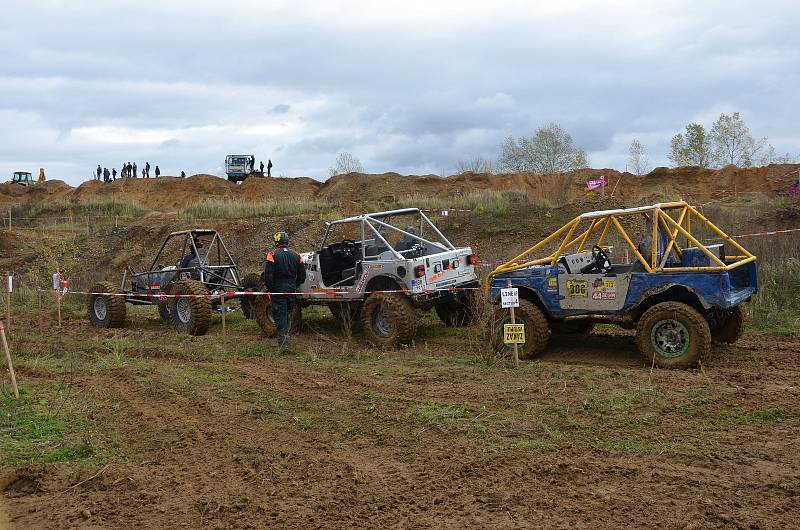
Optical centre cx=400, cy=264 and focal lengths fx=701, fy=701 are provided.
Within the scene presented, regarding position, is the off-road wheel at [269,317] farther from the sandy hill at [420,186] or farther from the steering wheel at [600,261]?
the sandy hill at [420,186]

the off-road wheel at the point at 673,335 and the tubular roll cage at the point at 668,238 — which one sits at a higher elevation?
the tubular roll cage at the point at 668,238

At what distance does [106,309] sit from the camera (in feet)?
42.9

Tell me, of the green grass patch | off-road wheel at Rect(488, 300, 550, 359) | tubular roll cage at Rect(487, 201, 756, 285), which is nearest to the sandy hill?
the green grass patch

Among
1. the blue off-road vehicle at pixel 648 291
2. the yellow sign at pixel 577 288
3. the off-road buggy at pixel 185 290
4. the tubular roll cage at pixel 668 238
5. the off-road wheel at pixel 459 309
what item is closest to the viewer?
the blue off-road vehicle at pixel 648 291

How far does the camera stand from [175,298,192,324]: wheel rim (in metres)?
11.7

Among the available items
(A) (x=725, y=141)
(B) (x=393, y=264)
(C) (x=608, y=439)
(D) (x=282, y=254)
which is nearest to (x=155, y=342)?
(D) (x=282, y=254)

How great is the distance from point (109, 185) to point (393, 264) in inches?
1419

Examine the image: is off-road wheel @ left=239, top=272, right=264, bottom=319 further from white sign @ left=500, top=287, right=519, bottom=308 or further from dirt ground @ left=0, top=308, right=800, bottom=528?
white sign @ left=500, top=287, right=519, bottom=308

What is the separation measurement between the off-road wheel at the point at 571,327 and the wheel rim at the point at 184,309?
19.7 feet

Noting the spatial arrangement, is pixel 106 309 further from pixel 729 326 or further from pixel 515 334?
pixel 729 326

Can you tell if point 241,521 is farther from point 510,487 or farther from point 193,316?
point 193,316

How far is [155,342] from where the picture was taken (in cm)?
1107

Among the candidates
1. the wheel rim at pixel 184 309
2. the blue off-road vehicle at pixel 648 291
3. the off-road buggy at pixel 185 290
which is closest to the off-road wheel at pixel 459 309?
the blue off-road vehicle at pixel 648 291

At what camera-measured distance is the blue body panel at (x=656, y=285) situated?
7.50 metres
